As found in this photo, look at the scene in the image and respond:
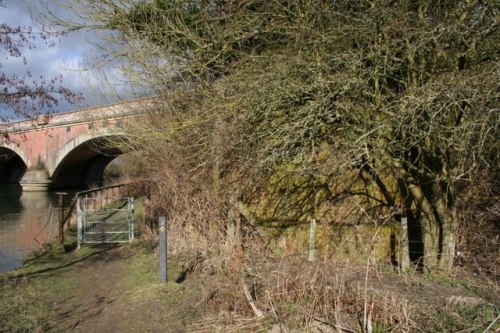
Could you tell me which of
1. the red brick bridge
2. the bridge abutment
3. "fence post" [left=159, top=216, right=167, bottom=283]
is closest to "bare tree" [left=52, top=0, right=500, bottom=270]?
"fence post" [left=159, top=216, right=167, bottom=283]

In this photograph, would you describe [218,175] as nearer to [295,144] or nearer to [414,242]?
[295,144]

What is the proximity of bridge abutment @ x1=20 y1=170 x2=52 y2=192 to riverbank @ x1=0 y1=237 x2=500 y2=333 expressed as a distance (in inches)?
1344

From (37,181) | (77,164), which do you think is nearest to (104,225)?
(37,181)

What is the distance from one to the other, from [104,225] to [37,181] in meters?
29.4

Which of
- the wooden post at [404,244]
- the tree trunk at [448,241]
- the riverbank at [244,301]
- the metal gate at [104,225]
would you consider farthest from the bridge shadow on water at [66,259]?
the tree trunk at [448,241]

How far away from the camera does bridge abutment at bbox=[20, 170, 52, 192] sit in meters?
38.6

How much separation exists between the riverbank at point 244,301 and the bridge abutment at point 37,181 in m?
34.1

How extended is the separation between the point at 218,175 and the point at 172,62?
227 centimetres

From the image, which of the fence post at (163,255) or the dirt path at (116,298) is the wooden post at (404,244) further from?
the fence post at (163,255)

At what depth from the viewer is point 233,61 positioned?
323 inches

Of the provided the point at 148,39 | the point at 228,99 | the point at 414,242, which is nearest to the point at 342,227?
the point at 414,242

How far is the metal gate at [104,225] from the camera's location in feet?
32.5

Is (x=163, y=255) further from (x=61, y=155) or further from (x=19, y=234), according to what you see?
(x=61, y=155)

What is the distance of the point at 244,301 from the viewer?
4.73m
